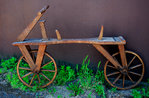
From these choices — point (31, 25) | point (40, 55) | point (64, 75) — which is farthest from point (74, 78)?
point (31, 25)

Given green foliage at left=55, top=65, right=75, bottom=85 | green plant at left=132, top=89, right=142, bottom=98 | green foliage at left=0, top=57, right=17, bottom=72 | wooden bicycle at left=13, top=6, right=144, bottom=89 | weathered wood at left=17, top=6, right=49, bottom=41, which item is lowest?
green foliage at left=0, top=57, right=17, bottom=72

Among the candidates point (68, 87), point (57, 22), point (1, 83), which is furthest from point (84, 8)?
point (1, 83)

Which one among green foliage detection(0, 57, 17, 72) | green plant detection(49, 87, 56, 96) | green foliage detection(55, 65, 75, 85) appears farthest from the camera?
green foliage detection(0, 57, 17, 72)

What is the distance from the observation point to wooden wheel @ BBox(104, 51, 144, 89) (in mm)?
3752

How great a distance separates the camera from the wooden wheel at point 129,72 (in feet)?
12.3

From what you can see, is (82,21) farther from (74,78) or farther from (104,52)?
(74,78)

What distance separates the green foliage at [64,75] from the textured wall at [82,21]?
261 millimetres

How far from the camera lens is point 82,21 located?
13.5ft

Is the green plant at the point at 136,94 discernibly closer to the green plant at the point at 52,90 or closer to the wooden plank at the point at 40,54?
the green plant at the point at 52,90

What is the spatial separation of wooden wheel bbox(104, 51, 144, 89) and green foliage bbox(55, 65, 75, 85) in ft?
2.79

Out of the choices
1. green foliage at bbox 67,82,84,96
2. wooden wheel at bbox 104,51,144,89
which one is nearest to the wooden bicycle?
wooden wheel at bbox 104,51,144,89

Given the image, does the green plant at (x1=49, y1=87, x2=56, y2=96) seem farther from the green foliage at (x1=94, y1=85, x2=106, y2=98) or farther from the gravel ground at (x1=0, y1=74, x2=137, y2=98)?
the green foliage at (x1=94, y1=85, x2=106, y2=98)

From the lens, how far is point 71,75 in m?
4.14

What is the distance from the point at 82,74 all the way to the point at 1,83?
1919 mm
